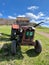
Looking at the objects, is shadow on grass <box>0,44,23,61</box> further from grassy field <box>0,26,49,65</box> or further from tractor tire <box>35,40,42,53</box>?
tractor tire <box>35,40,42,53</box>

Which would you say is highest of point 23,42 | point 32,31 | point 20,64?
point 32,31

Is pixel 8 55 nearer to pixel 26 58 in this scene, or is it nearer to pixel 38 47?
pixel 26 58

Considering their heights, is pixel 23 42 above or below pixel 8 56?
above

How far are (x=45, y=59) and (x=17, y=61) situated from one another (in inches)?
71.2

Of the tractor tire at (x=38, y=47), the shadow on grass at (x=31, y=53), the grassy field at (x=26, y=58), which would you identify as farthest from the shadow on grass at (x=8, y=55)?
the tractor tire at (x=38, y=47)

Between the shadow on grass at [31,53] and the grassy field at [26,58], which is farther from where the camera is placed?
the shadow on grass at [31,53]

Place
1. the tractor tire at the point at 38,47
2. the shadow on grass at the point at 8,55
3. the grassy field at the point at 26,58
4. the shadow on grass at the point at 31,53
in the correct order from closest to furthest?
the grassy field at the point at 26,58 < the shadow on grass at the point at 8,55 < the shadow on grass at the point at 31,53 < the tractor tire at the point at 38,47

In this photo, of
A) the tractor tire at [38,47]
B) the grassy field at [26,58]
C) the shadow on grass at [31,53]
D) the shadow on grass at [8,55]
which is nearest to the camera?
the grassy field at [26,58]

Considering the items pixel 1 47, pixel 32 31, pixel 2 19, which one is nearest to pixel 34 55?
pixel 32 31

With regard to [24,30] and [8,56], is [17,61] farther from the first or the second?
[24,30]

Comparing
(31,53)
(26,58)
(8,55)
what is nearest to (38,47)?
(31,53)

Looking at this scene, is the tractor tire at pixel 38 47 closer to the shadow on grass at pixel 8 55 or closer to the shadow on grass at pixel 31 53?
the shadow on grass at pixel 31 53

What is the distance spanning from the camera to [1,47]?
12461mm

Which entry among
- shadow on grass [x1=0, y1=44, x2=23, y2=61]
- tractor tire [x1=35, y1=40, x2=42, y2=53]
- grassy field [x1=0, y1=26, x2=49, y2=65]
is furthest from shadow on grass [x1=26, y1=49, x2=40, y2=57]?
shadow on grass [x1=0, y1=44, x2=23, y2=61]
